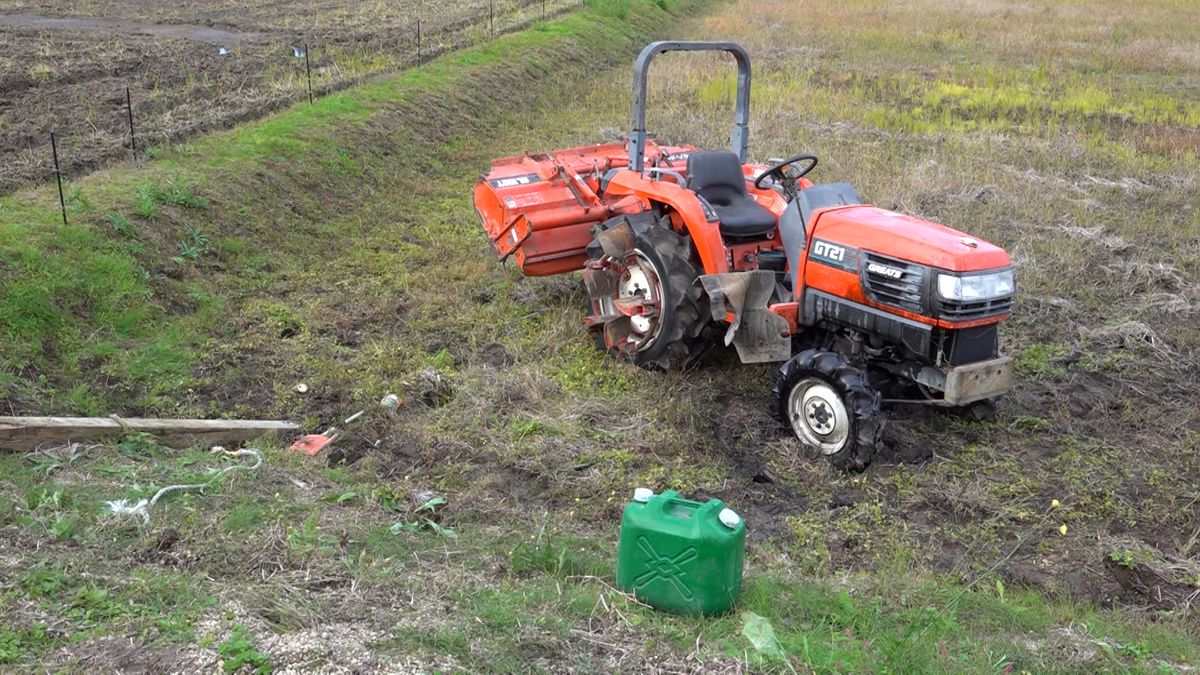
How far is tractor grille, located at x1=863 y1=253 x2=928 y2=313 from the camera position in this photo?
16.6 feet

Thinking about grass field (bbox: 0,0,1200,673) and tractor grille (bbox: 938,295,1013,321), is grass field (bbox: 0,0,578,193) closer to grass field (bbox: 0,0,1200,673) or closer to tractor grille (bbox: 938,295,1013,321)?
grass field (bbox: 0,0,1200,673)

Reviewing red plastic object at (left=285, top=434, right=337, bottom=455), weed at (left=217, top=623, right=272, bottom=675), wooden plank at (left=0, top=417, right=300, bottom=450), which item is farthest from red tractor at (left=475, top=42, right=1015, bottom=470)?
weed at (left=217, top=623, right=272, bottom=675)

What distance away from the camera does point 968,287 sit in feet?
16.3

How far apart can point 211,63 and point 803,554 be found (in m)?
11.6

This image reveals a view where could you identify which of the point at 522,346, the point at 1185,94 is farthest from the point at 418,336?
the point at 1185,94

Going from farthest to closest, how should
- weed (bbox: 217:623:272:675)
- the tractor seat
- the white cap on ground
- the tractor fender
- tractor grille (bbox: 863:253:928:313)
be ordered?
the tractor seat
the tractor fender
tractor grille (bbox: 863:253:928:313)
the white cap on ground
weed (bbox: 217:623:272:675)

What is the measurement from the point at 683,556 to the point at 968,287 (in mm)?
2296

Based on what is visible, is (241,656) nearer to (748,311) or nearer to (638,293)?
(748,311)

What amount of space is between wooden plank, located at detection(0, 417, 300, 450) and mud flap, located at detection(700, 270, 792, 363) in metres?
2.35

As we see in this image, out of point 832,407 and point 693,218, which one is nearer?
point 832,407

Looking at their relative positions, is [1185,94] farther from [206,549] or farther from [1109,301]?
[206,549]

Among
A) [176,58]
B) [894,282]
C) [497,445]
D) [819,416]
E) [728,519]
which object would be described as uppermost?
[176,58]

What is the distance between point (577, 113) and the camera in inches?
546

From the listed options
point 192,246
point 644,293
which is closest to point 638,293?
point 644,293
